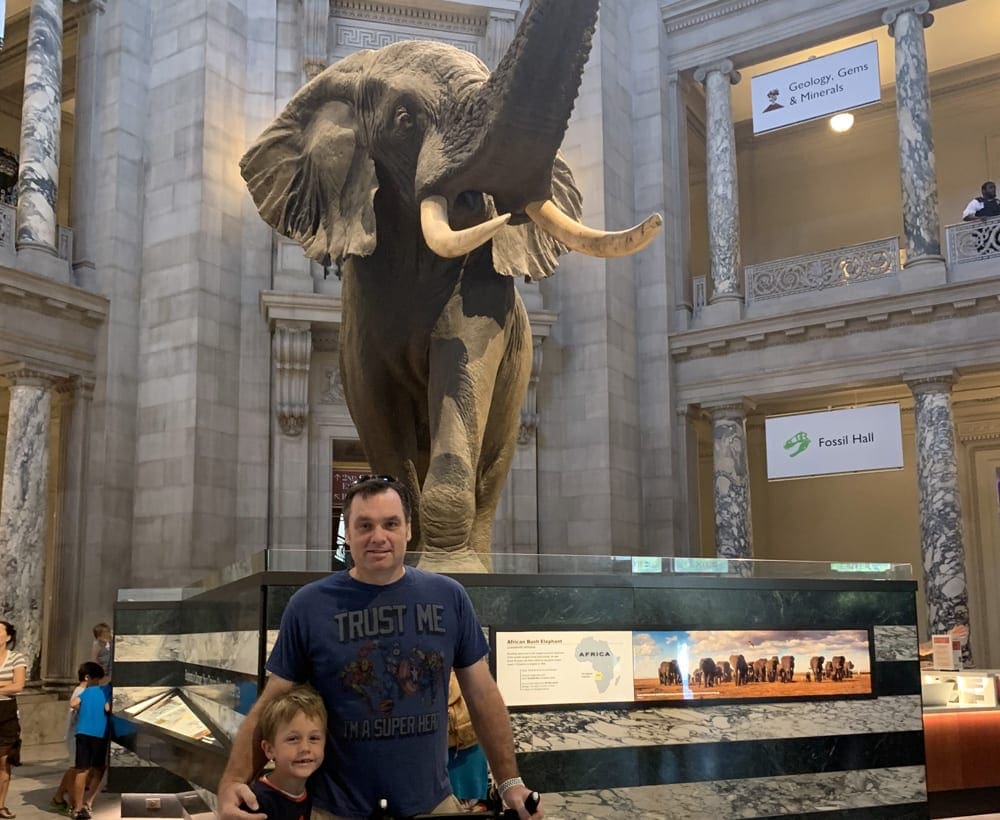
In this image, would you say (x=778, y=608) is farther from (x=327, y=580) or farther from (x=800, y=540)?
(x=800, y=540)

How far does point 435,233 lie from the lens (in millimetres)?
3904

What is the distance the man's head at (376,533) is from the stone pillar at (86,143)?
13.0 metres

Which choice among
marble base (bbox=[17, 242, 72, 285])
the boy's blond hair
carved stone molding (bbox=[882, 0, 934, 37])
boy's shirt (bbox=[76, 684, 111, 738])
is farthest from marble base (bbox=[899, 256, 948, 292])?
the boy's blond hair

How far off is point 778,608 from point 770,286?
12.1 m

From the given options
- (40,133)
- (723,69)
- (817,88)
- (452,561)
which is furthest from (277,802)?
(723,69)

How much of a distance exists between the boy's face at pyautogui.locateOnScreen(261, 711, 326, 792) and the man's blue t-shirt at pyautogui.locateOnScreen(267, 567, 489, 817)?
0.08m

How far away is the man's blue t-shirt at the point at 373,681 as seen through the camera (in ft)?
7.22

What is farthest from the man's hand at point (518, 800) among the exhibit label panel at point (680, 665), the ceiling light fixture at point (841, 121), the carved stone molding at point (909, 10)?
the ceiling light fixture at point (841, 121)

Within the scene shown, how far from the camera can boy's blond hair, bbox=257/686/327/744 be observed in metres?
2.13

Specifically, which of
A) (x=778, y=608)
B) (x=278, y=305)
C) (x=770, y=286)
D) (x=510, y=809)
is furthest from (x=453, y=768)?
(x=770, y=286)

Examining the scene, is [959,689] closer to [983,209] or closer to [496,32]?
[983,209]

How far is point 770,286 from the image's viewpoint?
639 inches

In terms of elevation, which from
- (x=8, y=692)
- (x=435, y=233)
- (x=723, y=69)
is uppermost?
(x=723, y=69)

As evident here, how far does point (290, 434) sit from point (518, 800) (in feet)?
39.7
